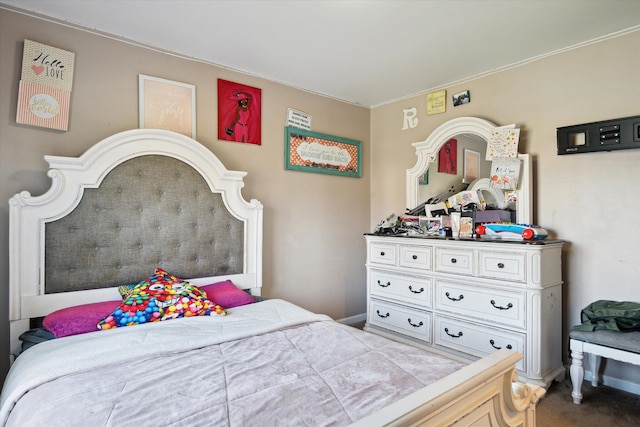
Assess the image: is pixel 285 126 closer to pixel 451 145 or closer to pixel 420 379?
pixel 451 145

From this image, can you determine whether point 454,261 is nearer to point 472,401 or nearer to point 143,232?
point 472,401

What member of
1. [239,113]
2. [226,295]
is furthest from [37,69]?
[226,295]

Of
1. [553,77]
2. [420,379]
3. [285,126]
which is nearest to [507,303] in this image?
[420,379]

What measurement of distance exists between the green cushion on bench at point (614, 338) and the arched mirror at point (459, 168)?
0.86 m

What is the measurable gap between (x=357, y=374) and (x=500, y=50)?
2.53 meters

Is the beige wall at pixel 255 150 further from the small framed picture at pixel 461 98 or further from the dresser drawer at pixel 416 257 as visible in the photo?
the small framed picture at pixel 461 98

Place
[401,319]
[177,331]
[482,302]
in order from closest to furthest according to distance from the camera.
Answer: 1. [177,331]
2. [482,302]
3. [401,319]

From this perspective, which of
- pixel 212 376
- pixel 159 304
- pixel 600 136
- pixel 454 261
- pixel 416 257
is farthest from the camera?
pixel 416 257

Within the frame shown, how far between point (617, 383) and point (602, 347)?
0.58 metres

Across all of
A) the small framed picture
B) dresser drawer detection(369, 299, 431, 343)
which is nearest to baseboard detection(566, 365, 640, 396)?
dresser drawer detection(369, 299, 431, 343)

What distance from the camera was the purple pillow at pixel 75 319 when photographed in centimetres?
173

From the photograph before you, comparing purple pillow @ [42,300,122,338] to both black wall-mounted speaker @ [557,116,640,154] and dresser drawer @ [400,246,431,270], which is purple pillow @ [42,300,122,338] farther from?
black wall-mounted speaker @ [557,116,640,154]

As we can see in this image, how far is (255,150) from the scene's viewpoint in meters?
3.06

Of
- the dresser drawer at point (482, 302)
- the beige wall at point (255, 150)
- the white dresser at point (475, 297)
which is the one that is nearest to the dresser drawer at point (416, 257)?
the white dresser at point (475, 297)
